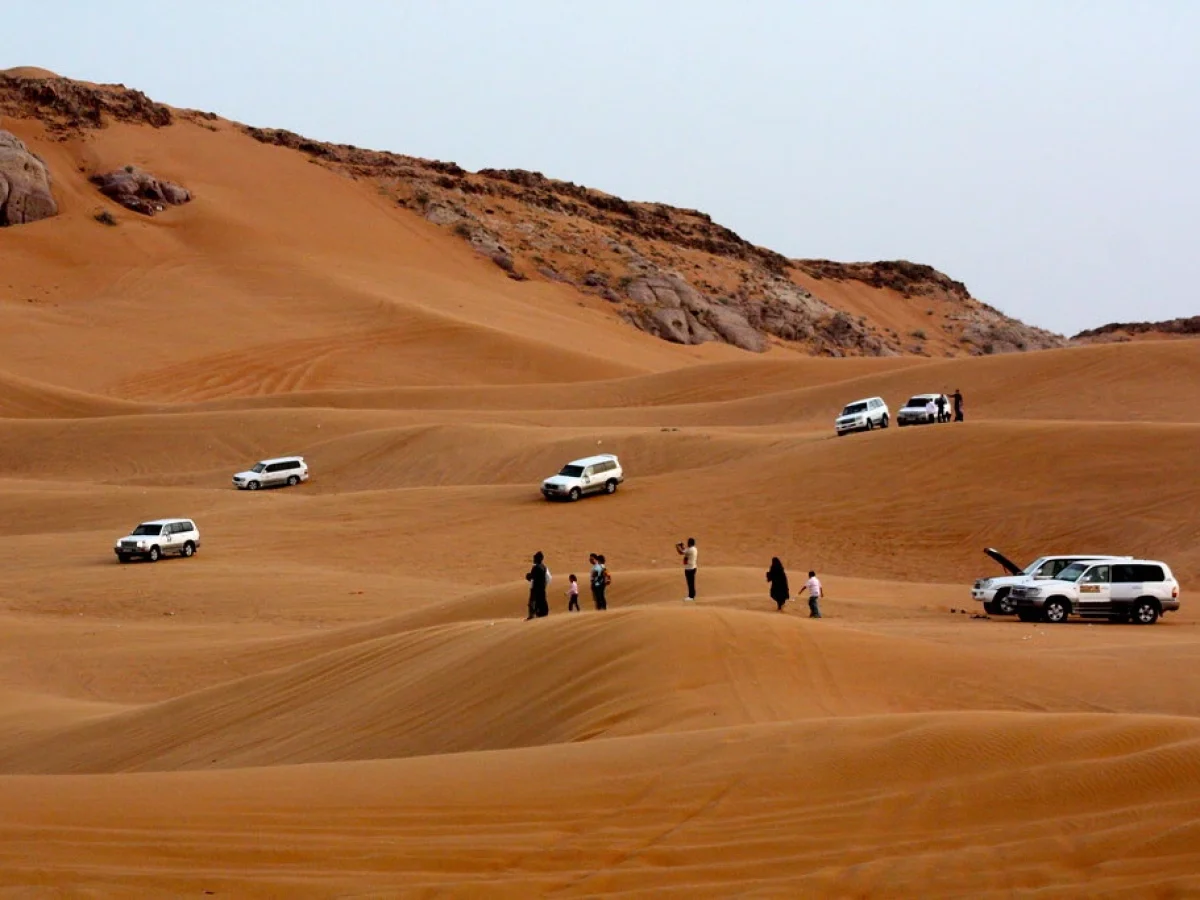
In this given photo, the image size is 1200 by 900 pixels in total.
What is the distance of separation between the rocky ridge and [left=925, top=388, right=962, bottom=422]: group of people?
4839 cm

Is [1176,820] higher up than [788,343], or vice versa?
[788,343]

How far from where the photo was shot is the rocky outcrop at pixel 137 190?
88688 mm

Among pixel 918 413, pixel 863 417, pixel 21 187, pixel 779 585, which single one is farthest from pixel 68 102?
pixel 779 585

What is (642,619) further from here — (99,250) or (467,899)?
(99,250)

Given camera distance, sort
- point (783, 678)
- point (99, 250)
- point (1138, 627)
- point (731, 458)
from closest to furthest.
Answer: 1. point (783, 678)
2. point (1138, 627)
3. point (731, 458)
4. point (99, 250)

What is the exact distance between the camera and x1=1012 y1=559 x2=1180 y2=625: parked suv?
23.1m

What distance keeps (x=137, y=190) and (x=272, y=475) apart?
2026 inches

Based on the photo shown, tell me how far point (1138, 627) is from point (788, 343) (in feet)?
256

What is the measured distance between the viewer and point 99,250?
82.8m

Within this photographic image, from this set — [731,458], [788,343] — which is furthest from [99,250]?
[731,458]

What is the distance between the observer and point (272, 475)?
43.9 metres

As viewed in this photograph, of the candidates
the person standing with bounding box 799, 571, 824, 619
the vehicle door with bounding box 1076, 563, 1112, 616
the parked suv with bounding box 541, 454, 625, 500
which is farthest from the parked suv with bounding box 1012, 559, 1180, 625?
the parked suv with bounding box 541, 454, 625, 500

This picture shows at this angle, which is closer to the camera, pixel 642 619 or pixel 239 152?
pixel 642 619

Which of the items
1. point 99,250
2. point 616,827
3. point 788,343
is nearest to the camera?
point 616,827
